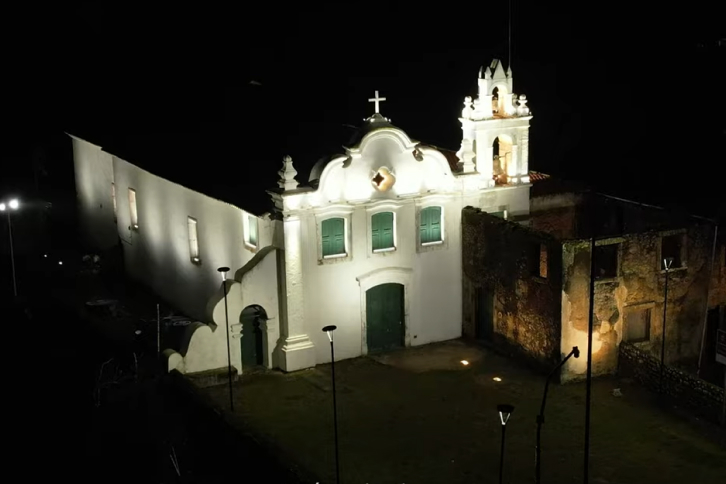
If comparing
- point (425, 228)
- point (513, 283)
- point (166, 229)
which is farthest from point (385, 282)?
point (166, 229)

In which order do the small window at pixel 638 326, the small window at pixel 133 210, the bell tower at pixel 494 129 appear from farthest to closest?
the small window at pixel 133 210, the bell tower at pixel 494 129, the small window at pixel 638 326

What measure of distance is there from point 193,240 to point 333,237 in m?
6.52

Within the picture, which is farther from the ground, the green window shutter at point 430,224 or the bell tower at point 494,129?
the bell tower at point 494,129

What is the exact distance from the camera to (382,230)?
112 ft

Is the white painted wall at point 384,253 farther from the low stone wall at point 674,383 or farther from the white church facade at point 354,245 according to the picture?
the low stone wall at point 674,383

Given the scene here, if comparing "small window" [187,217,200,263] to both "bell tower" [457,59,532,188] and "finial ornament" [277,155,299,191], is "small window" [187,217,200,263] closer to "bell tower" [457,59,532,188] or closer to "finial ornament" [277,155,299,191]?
"finial ornament" [277,155,299,191]

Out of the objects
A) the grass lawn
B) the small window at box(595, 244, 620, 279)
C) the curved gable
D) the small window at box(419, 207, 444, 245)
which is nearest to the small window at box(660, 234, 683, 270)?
the small window at box(595, 244, 620, 279)

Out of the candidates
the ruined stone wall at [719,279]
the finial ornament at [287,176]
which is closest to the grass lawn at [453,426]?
the ruined stone wall at [719,279]

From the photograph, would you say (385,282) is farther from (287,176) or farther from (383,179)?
(287,176)

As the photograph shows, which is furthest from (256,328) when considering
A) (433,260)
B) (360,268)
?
(433,260)

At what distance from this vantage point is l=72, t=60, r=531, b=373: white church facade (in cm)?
3234

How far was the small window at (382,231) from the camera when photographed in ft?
111

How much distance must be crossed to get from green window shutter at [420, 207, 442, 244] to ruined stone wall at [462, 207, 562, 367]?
2.97 feet

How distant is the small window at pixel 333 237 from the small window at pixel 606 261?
7894mm
